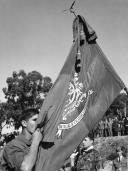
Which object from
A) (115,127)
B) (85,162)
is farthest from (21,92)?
(85,162)

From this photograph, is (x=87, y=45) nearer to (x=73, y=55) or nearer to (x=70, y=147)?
(x=73, y=55)

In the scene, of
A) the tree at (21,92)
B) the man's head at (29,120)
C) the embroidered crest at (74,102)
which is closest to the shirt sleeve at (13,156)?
the man's head at (29,120)

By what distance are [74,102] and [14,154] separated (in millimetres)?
1289

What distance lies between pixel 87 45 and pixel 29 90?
4522 centimetres

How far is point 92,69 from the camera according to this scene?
5.24 metres

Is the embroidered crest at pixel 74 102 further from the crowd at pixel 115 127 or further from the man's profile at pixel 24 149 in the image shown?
the crowd at pixel 115 127

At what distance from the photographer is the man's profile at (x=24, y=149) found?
150 inches

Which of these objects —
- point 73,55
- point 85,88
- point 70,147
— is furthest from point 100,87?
point 70,147

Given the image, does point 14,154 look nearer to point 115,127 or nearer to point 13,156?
point 13,156

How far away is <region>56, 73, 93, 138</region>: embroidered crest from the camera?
15.9ft

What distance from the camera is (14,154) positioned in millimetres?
3988

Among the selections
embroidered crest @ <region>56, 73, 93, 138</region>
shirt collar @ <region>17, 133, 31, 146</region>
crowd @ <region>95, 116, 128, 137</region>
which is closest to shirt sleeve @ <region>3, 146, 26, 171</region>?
shirt collar @ <region>17, 133, 31, 146</region>

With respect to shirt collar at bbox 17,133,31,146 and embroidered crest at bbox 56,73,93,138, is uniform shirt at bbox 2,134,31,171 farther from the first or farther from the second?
embroidered crest at bbox 56,73,93,138

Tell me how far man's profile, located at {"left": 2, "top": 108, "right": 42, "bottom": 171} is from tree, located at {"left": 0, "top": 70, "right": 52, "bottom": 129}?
45.0 metres
